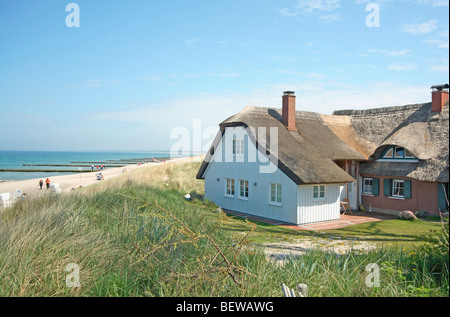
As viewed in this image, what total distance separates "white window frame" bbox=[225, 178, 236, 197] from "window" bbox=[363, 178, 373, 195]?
7.88m

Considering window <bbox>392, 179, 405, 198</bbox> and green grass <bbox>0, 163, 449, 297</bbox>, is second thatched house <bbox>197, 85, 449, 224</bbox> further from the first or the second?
green grass <bbox>0, 163, 449, 297</bbox>

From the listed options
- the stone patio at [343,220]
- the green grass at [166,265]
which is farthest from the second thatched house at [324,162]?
the green grass at [166,265]

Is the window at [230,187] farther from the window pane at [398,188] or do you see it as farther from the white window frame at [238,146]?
the window pane at [398,188]

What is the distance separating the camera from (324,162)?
60.3ft

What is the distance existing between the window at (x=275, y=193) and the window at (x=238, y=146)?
9.79 ft

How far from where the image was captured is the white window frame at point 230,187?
2115 cm

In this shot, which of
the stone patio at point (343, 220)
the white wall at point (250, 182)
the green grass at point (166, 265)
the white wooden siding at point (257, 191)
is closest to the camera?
the green grass at point (166, 265)

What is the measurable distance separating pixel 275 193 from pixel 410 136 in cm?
855

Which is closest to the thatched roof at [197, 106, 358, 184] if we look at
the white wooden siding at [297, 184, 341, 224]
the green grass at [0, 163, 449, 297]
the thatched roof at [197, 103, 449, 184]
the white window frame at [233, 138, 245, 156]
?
the thatched roof at [197, 103, 449, 184]

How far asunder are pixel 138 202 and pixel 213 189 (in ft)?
35.1

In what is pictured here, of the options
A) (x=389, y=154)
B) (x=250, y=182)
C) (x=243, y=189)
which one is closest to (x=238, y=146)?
(x=250, y=182)

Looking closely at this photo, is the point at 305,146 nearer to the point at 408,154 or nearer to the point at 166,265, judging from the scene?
the point at 408,154

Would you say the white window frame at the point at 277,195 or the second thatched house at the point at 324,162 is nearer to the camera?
the second thatched house at the point at 324,162
